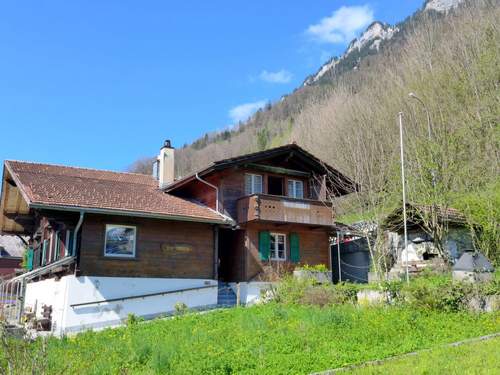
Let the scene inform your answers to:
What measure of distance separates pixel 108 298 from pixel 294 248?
9206 millimetres

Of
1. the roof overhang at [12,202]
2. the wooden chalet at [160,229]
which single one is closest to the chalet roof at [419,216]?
the wooden chalet at [160,229]

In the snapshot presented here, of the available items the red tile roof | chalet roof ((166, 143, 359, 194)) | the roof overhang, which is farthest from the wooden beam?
the roof overhang

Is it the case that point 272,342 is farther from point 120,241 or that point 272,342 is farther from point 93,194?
point 93,194

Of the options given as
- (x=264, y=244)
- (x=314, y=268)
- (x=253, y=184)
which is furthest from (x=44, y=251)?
(x=314, y=268)

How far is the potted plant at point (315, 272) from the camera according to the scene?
21.6 metres

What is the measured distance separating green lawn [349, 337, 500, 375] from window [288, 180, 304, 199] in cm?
1557

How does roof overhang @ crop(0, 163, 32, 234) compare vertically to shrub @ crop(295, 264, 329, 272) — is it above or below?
above

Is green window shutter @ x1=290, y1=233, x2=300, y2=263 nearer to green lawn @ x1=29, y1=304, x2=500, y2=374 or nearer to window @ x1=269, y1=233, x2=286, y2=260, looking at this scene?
window @ x1=269, y1=233, x2=286, y2=260

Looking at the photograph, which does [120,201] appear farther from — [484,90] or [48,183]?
[484,90]

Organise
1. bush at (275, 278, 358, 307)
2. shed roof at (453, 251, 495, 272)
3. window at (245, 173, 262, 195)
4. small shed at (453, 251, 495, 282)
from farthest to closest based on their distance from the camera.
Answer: window at (245, 173, 262, 195) < bush at (275, 278, 358, 307) < shed roof at (453, 251, 495, 272) < small shed at (453, 251, 495, 282)

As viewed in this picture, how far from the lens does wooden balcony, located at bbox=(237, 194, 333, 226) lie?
22.6m

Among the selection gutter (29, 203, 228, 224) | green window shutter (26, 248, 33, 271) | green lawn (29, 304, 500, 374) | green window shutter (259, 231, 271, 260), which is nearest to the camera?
green lawn (29, 304, 500, 374)

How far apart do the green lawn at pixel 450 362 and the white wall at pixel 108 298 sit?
12.1 metres

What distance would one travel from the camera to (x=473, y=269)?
1569cm
